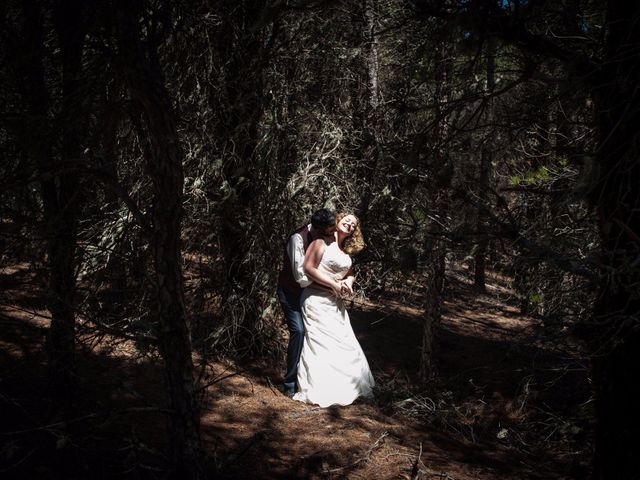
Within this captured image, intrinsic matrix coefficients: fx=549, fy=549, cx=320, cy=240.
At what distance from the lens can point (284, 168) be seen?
7164 mm

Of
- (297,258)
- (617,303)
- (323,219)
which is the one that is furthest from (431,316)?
(617,303)

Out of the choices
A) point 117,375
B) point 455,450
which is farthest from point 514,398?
point 117,375

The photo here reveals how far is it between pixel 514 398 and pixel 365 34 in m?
5.56

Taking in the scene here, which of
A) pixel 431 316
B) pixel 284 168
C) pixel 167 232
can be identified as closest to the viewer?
pixel 167 232

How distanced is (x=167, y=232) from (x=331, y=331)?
3431mm

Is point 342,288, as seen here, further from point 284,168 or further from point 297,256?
point 284,168

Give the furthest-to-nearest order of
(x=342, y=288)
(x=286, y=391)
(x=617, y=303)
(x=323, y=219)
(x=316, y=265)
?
1. (x=286, y=391)
2. (x=342, y=288)
3. (x=316, y=265)
4. (x=323, y=219)
5. (x=617, y=303)

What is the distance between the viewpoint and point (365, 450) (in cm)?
488

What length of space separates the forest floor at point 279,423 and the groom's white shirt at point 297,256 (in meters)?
1.15

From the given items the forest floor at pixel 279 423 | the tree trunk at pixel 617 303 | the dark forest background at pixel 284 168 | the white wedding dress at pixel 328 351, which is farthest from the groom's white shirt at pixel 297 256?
the tree trunk at pixel 617 303

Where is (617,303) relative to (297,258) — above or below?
above

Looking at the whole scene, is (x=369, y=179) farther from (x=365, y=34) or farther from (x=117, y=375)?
(x=117, y=375)

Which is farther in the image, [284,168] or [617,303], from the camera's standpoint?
[284,168]

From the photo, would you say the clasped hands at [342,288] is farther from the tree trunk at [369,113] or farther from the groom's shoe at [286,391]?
the tree trunk at [369,113]
